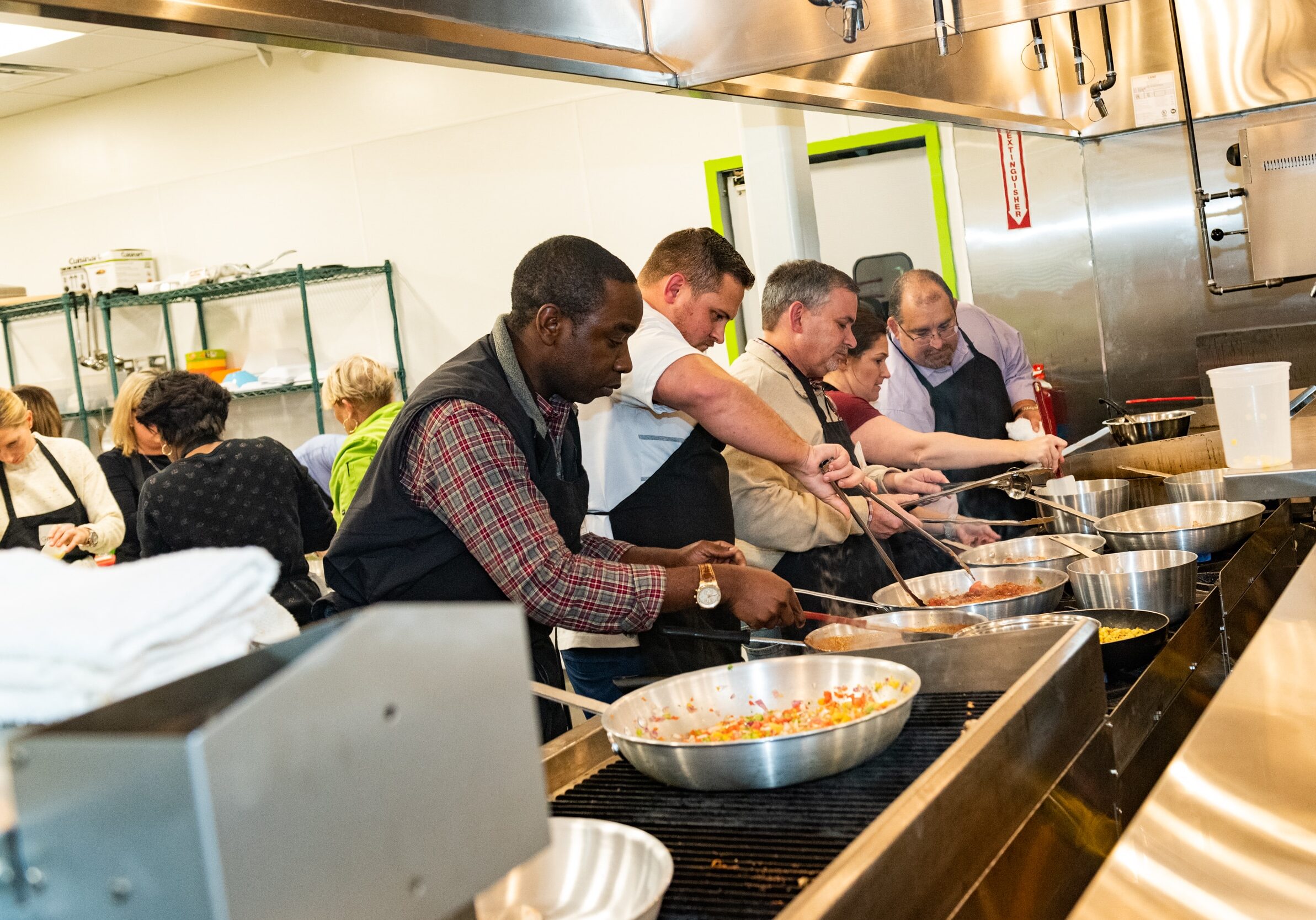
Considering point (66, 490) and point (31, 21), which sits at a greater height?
point (31, 21)

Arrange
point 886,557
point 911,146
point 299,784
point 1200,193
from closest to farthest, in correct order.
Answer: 1. point 299,784
2. point 886,557
3. point 1200,193
4. point 911,146

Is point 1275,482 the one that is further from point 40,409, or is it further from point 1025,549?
point 40,409

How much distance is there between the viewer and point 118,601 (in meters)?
0.66

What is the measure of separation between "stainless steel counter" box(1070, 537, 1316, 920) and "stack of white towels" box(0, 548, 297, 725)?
75 centimetres

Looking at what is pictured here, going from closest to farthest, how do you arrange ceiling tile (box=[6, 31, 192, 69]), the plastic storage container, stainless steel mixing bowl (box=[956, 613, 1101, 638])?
stainless steel mixing bowl (box=[956, 613, 1101, 638]) → the plastic storage container → ceiling tile (box=[6, 31, 192, 69])

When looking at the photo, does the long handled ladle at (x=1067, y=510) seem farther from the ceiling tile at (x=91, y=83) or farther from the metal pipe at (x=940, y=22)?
the ceiling tile at (x=91, y=83)

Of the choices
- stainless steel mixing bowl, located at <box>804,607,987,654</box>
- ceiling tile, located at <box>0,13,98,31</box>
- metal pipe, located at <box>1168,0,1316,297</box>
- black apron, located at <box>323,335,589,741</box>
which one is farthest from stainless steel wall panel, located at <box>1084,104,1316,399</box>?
ceiling tile, located at <box>0,13,98,31</box>

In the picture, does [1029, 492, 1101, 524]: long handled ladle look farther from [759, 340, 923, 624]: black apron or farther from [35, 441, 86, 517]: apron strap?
A: [35, 441, 86, 517]: apron strap

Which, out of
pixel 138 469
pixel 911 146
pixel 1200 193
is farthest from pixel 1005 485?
pixel 138 469

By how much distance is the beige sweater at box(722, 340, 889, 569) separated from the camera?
9.68ft

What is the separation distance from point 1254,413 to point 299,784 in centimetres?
263

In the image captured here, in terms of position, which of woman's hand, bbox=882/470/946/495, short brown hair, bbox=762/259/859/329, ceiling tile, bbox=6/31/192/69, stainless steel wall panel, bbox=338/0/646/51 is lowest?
woman's hand, bbox=882/470/946/495

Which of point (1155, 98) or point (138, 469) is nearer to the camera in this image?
point (138, 469)

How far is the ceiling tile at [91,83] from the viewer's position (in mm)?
6824
